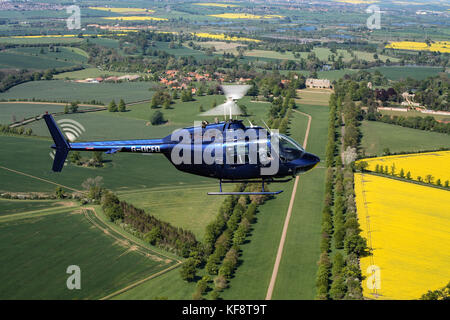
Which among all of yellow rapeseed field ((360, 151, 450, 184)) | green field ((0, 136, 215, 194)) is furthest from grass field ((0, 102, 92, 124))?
yellow rapeseed field ((360, 151, 450, 184))

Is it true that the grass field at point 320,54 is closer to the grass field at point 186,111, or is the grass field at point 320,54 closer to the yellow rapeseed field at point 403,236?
the grass field at point 186,111

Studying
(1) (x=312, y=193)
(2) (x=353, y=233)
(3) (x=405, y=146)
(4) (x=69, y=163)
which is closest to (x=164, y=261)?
(2) (x=353, y=233)

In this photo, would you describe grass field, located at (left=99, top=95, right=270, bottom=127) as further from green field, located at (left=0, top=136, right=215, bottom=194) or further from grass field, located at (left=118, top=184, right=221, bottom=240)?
grass field, located at (left=118, top=184, right=221, bottom=240)

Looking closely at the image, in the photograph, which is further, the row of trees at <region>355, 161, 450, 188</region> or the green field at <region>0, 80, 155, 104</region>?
the green field at <region>0, 80, 155, 104</region>

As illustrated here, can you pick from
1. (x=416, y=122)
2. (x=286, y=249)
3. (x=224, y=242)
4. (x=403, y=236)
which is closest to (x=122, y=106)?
(x=416, y=122)

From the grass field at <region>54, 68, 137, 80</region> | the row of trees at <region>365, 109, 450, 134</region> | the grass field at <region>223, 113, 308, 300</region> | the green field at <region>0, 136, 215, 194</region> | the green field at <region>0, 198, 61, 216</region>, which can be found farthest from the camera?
the grass field at <region>54, 68, 137, 80</region>

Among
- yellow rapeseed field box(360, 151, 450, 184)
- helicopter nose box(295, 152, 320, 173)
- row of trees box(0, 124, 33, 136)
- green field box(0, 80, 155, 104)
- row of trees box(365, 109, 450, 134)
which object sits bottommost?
yellow rapeseed field box(360, 151, 450, 184)

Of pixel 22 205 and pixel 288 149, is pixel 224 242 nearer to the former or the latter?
pixel 22 205

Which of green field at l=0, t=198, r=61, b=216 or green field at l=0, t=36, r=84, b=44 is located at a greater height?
green field at l=0, t=36, r=84, b=44
